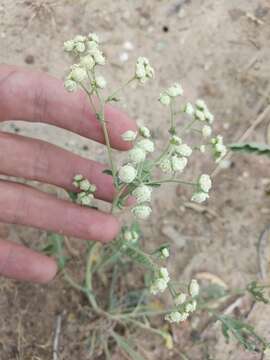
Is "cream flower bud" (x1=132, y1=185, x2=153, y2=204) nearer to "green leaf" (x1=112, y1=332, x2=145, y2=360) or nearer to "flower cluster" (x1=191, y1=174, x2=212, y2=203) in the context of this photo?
"flower cluster" (x1=191, y1=174, x2=212, y2=203)

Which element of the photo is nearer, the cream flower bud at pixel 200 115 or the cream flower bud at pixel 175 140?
the cream flower bud at pixel 175 140

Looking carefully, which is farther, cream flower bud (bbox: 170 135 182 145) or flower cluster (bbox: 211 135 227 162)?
flower cluster (bbox: 211 135 227 162)

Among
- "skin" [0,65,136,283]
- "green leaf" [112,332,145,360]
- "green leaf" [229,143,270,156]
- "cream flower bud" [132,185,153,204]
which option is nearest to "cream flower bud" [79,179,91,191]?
"skin" [0,65,136,283]

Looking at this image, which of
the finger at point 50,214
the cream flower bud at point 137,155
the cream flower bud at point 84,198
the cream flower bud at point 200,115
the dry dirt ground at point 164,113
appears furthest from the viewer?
the dry dirt ground at point 164,113

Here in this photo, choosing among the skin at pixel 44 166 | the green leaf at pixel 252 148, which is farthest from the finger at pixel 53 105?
the green leaf at pixel 252 148

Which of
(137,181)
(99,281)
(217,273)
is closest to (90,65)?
(137,181)

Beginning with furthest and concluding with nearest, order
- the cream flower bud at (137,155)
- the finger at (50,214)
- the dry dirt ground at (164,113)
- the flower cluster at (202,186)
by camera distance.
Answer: the dry dirt ground at (164,113) → the finger at (50,214) → the flower cluster at (202,186) → the cream flower bud at (137,155)

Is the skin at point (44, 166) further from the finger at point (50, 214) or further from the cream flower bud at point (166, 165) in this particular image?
the cream flower bud at point (166, 165)

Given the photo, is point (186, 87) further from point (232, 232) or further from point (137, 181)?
point (137, 181)
